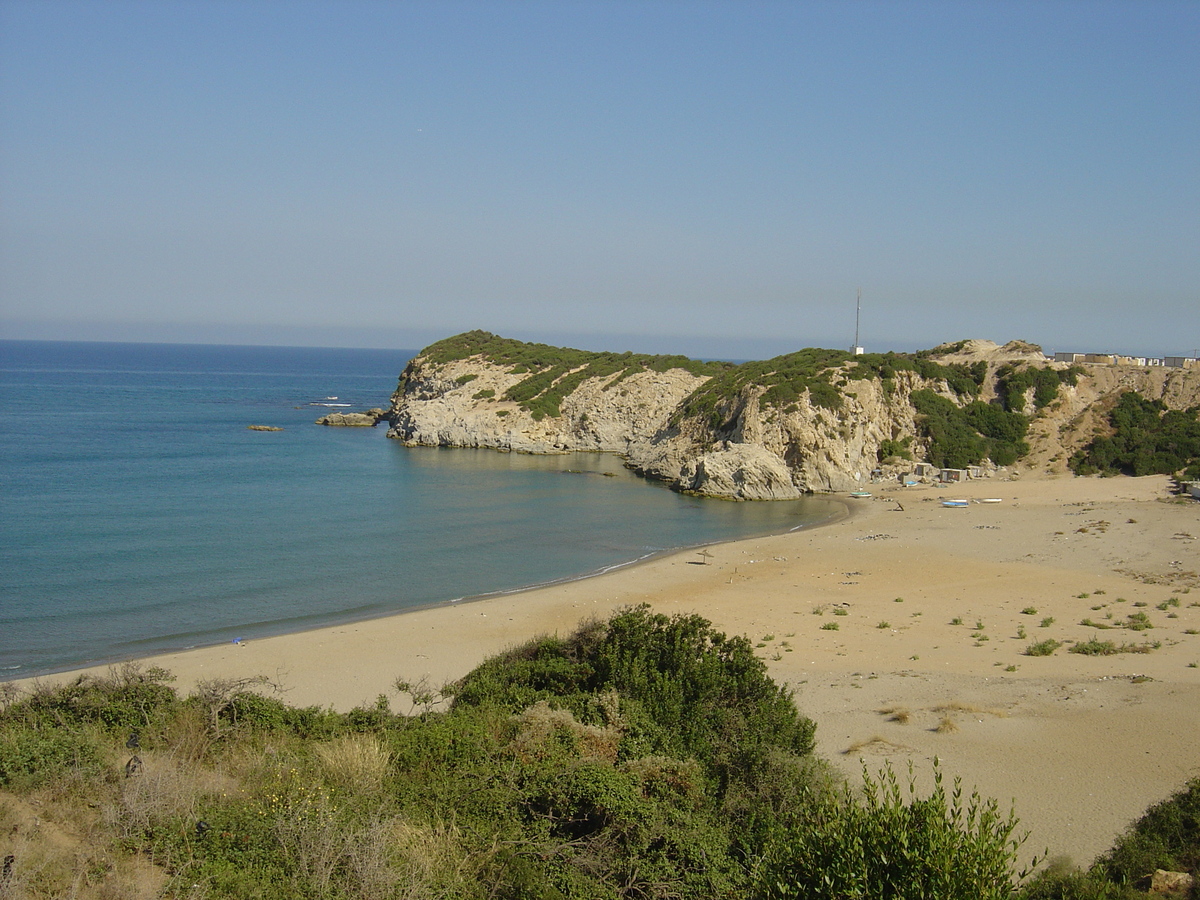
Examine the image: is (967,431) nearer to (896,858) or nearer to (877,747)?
(877,747)

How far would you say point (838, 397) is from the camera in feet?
147

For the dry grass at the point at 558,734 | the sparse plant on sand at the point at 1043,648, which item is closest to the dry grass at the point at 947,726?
the sparse plant on sand at the point at 1043,648

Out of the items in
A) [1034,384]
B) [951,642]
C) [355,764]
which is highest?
[1034,384]

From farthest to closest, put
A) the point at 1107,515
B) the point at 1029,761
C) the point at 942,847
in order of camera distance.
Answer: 1. the point at 1107,515
2. the point at 1029,761
3. the point at 942,847

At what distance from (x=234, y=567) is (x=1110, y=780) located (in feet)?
76.7

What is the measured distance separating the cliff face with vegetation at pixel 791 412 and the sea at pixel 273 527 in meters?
2.46

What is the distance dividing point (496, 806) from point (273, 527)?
83.0 feet

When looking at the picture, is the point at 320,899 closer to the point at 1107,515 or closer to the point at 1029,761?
the point at 1029,761

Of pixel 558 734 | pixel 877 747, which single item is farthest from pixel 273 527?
pixel 877 747

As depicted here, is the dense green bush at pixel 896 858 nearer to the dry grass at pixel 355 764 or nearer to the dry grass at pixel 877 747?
the dry grass at pixel 355 764

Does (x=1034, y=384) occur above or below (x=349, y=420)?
above

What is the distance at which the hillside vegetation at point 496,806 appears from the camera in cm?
646

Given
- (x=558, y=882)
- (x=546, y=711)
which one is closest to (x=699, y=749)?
(x=546, y=711)

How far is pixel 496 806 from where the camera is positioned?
27.6 feet
